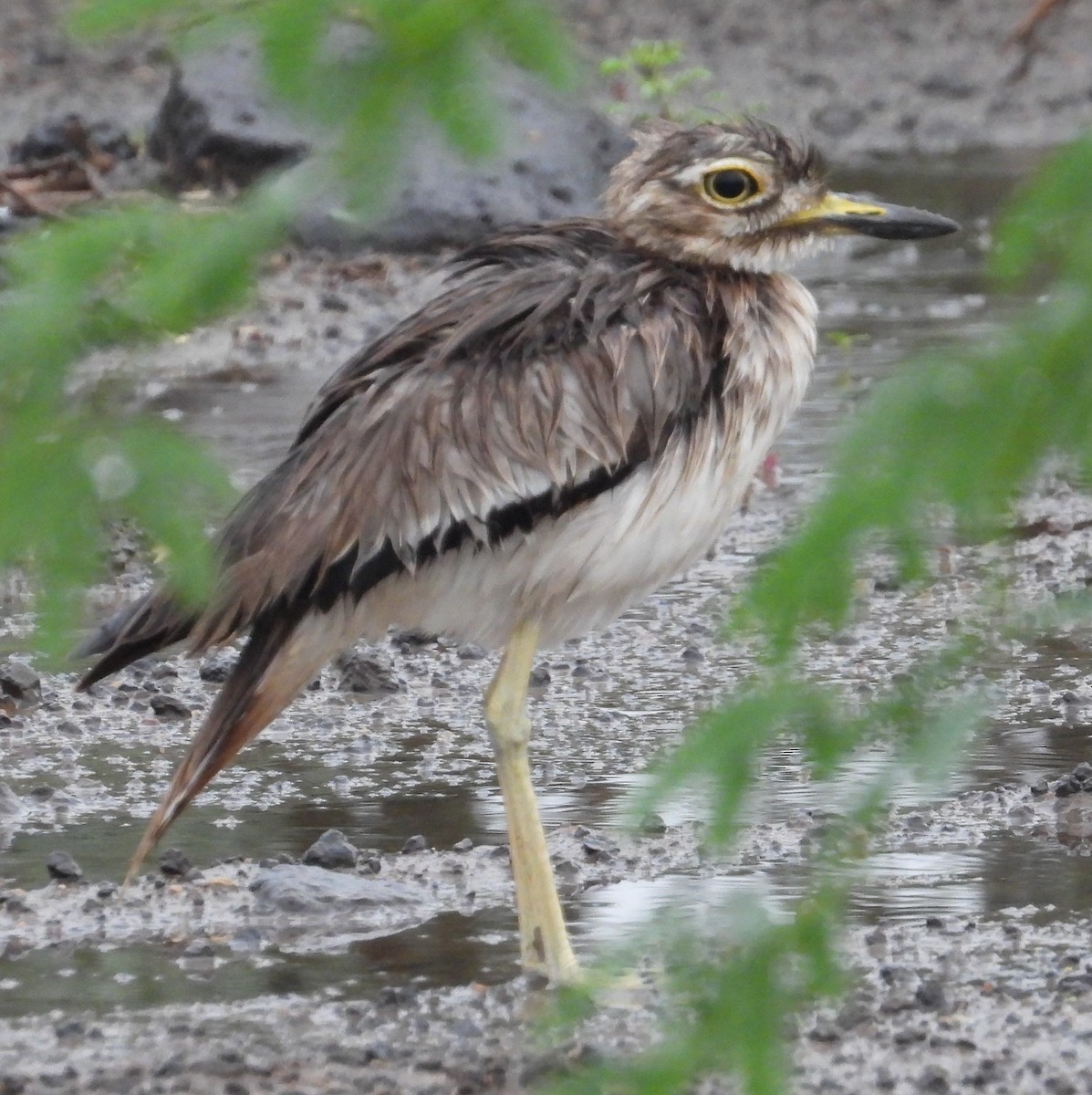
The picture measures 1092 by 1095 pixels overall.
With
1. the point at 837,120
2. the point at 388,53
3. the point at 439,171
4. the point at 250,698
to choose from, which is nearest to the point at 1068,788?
the point at 250,698

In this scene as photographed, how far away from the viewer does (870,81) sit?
14.5 metres

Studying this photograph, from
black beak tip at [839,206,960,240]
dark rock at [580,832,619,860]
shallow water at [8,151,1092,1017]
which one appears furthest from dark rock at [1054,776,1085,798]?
black beak tip at [839,206,960,240]

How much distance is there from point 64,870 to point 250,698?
0.58m

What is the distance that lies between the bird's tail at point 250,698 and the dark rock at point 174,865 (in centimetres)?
34

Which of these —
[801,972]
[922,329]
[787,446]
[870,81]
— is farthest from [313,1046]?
[870,81]

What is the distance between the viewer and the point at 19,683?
5.52m

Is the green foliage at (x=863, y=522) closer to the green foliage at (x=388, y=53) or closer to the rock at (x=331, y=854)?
the green foliage at (x=388, y=53)

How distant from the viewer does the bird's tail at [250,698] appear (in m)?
4.08

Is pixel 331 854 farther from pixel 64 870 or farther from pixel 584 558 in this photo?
pixel 584 558

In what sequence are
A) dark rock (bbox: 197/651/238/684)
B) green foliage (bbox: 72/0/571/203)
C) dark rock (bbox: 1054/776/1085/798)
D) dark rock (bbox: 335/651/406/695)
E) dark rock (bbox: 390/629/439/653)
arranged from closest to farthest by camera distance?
green foliage (bbox: 72/0/571/203), dark rock (bbox: 1054/776/1085/798), dark rock (bbox: 335/651/406/695), dark rock (bbox: 197/651/238/684), dark rock (bbox: 390/629/439/653)

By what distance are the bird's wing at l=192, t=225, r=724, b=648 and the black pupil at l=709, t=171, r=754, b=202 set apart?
0.83 ft

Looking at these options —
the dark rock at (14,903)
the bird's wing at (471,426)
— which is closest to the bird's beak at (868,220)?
the bird's wing at (471,426)

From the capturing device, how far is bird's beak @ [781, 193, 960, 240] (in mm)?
4508

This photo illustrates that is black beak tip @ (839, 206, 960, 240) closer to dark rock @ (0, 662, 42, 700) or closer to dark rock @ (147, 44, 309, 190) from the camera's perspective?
dark rock @ (0, 662, 42, 700)
